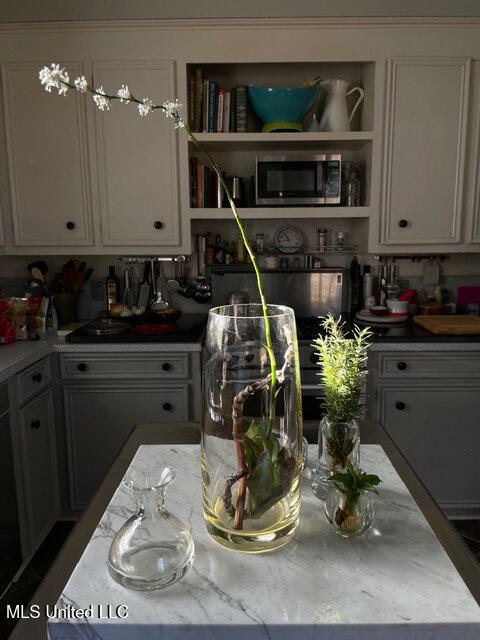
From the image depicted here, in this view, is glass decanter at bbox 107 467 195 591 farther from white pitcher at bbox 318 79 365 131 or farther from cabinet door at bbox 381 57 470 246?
white pitcher at bbox 318 79 365 131

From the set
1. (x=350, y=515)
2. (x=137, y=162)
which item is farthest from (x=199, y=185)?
(x=350, y=515)

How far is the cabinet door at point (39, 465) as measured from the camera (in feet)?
6.81

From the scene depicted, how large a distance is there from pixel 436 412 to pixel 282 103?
164 centimetres

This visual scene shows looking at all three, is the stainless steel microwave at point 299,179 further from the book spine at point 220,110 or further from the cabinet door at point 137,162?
the cabinet door at point 137,162

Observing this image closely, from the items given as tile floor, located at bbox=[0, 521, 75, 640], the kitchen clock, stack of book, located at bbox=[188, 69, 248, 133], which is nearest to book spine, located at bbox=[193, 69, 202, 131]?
stack of book, located at bbox=[188, 69, 248, 133]

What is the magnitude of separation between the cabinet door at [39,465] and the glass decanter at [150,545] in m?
1.58

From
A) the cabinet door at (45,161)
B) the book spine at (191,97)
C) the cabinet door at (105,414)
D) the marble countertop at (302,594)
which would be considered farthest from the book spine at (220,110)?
the marble countertop at (302,594)

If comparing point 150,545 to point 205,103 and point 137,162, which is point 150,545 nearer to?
point 137,162

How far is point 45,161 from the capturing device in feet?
8.23

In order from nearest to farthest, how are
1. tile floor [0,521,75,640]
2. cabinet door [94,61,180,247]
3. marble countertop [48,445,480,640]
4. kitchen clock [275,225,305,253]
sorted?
1. marble countertop [48,445,480,640]
2. tile floor [0,521,75,640]
3. cabinet door [94,61,180,247]
4. kitchen clock [275,225,305,253]

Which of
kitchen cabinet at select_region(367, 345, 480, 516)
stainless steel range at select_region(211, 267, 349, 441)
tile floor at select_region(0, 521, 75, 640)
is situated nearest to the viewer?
Answer: tile floor at select_region(0, 521, 75, 640)

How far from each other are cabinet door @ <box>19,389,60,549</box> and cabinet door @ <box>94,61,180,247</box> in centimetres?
90

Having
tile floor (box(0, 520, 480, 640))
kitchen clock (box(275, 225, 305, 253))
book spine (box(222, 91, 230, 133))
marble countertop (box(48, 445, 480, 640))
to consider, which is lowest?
tile floor (box(0, 520, 480, 640))

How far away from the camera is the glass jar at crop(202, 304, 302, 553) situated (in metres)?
0.65
